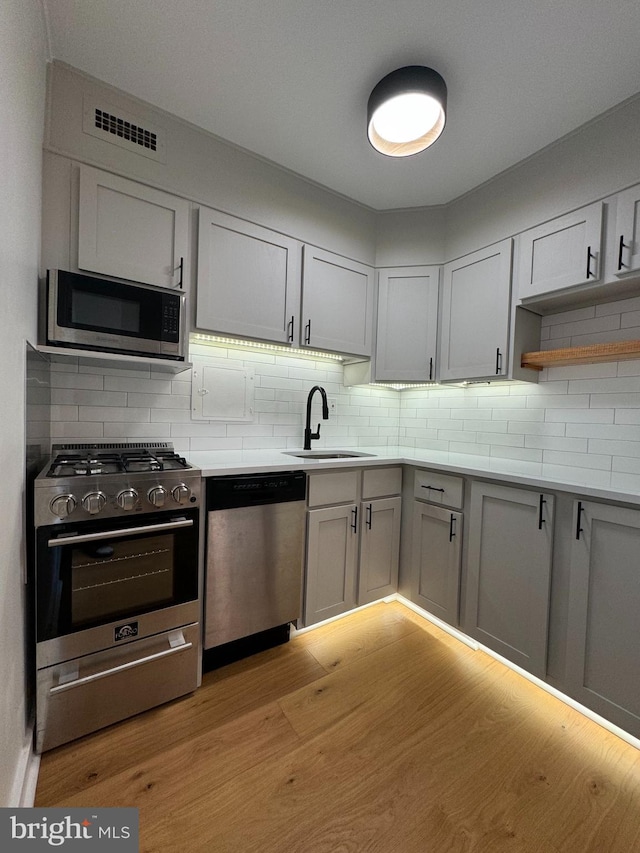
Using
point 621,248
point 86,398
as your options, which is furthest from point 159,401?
point 621,248

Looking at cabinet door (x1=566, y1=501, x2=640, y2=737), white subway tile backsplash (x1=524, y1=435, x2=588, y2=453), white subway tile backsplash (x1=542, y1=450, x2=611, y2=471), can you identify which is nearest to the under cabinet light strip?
white subway tile backsplash (x1=524, y1=435, x2=588, y2=453)

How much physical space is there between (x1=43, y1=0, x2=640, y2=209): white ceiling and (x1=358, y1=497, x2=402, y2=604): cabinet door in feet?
6.73

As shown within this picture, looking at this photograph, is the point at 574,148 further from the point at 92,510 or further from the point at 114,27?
the point at 92,510

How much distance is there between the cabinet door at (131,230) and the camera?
1589 mm

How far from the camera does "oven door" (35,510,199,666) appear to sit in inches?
50.3

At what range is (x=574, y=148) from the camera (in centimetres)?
181

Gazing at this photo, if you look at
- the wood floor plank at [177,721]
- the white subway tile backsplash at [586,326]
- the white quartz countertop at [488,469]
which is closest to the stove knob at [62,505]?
the white quartz countertop at [488,469]

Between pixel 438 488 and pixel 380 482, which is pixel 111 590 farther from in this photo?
pixel 438 488

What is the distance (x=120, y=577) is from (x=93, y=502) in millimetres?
344

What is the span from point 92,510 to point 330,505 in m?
1.14

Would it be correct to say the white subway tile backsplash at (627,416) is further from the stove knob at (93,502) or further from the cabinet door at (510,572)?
the stove knob at (93,502)

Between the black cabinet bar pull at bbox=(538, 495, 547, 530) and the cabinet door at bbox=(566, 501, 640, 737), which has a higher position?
the black cabinet bar pull at bbox=(538, 495, 547, 530)

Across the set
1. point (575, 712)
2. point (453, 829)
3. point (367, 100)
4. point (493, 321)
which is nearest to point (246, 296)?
point (367, 100)

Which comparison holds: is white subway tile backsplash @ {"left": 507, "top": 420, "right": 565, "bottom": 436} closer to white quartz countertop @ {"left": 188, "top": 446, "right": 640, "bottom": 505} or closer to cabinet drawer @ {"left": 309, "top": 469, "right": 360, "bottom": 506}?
white quartz countertop @ {"left": 188, "top": 446, "right": 640, "bottom": 505}
